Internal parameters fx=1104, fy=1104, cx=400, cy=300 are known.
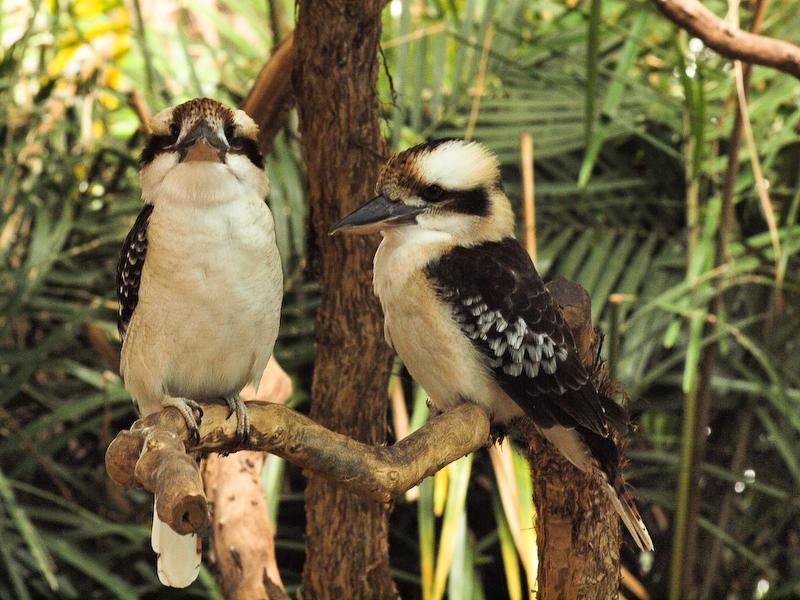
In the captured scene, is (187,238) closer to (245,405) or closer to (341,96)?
(245,405)

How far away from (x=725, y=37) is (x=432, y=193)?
19.8 inches

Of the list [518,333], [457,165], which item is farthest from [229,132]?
[518,333]

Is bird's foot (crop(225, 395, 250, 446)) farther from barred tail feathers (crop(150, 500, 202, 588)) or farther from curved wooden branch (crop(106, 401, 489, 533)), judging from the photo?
barred tail feathers (crop(150, 500, 202, 588))

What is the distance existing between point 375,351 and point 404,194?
0.39m

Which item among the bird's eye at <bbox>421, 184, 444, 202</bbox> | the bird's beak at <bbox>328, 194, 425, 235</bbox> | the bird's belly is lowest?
the bird's belly

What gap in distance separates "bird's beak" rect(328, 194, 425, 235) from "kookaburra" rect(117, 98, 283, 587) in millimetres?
109

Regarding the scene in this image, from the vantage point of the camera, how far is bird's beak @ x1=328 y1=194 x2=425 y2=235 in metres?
1.42

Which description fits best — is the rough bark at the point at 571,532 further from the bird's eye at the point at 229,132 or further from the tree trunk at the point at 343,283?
the bird's eye at the point at 229,132

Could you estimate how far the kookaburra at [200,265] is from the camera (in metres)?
1.29

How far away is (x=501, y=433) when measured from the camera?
1650mm

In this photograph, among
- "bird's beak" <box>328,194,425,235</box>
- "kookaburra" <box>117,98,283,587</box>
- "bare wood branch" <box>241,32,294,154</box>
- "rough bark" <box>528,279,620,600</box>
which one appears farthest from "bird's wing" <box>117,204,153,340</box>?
"rough bark" <box>528,279,620,600</box>

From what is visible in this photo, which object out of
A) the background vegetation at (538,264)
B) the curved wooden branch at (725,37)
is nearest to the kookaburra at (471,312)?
the curved wooden branch at (725,37)

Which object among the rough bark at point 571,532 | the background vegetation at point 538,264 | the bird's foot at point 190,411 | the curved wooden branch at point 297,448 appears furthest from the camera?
the background vegetation at point 538,264

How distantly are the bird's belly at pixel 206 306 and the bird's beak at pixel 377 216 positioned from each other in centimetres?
11
